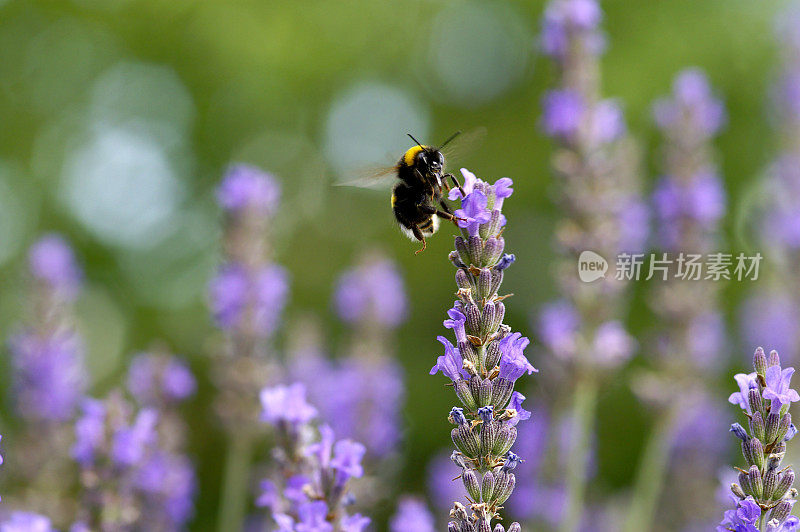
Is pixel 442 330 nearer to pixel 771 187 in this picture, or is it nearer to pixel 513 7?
pixel 771 187

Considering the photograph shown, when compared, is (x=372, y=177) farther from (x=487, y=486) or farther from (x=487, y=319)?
(x=487, y=486)

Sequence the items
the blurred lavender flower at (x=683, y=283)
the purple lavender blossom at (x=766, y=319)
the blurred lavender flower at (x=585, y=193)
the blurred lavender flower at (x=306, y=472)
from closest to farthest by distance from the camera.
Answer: the blurred lavender flower at (x=306, y=472) < the blurred lavender flower at (x=585, y=193) < the blurred lavender flower at (x=683, y=283) < the purple lavender blossom at (x=766, y=319)

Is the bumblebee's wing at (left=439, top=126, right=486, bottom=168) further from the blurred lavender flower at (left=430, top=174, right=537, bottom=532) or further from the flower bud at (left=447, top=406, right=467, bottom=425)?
the flower bud at (left=447, top=406, right=467, bottom=425)

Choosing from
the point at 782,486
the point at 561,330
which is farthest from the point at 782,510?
the point at 561,330

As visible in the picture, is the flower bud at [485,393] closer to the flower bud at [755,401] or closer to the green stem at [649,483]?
the flower bud at [755,401]

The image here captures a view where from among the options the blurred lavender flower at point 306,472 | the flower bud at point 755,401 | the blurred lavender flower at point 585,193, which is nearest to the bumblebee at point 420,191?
the blurred lavender flower at point 585,193

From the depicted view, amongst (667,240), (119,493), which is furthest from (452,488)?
(119,493)
